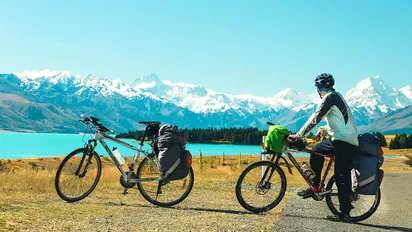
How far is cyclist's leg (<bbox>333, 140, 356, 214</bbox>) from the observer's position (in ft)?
28.0

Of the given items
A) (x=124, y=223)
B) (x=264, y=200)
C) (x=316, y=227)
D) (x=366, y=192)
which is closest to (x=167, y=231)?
(x=124, y=223)

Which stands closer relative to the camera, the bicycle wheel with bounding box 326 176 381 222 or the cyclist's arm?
the cyclist's arm

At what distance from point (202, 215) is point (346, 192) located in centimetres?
282

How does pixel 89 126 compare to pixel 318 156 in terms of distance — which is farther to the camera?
pixel 89 126

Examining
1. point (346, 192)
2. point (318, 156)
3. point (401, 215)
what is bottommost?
point (401, 215)

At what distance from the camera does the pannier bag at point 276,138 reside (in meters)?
9.02

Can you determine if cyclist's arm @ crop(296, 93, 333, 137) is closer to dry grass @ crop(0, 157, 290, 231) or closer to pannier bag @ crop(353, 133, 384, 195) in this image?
pannier bag @ crop(353, 133, 384, 195)

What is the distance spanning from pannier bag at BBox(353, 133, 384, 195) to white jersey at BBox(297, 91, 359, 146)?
0.25 metres

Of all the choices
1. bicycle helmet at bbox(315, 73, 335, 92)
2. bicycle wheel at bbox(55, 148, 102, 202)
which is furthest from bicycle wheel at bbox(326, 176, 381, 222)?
bicycle wheel at bbox(55, 148, 102, 202)

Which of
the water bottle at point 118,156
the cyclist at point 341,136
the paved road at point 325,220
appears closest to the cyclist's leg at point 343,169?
the cyclist at point 341,136

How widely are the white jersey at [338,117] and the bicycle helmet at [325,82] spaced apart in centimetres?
28

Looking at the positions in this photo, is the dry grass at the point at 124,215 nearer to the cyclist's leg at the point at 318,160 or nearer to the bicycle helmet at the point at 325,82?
the cyclist's leg at the point at 318,160

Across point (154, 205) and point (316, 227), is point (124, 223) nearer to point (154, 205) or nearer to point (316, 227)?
point (154, 205)

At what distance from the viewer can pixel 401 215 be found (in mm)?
9953
